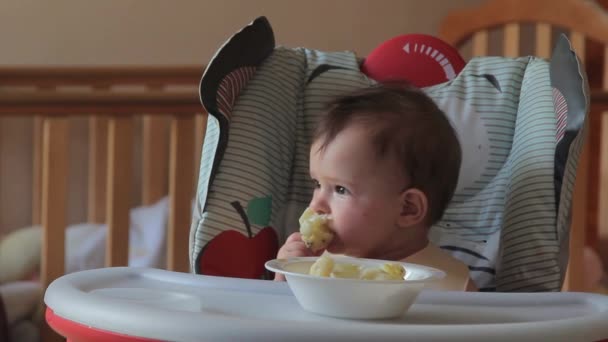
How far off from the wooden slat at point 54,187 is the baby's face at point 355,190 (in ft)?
2.22

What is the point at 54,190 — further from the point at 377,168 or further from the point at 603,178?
the point at 603,178

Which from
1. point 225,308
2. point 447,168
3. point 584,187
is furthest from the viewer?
point 584,187

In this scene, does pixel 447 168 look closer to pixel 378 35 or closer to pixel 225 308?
pixel 225 308

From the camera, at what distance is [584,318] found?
737 millimetres

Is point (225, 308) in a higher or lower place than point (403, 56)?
lower

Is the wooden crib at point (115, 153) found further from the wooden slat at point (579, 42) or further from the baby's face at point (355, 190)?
the baby's face at point (355, 190)

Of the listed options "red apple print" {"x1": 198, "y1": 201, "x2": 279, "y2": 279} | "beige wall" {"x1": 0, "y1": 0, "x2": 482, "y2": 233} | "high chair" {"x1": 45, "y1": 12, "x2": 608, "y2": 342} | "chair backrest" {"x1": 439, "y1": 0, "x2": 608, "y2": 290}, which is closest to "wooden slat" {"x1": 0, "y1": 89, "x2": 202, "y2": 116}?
"high chair" {"x1": 45, "y1": 12, "x2": 608, "y2": 342}

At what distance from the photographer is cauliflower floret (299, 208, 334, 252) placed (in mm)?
973

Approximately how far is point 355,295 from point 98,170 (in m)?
1.54

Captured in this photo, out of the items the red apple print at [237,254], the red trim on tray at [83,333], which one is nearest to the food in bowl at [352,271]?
the red trim on tray at [83,333]

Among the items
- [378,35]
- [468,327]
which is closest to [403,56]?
[468,327]

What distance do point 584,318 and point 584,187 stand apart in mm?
846

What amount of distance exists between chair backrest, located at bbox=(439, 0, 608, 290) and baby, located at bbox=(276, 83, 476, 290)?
Answer: 94 cm

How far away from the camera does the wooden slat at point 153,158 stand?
7.20 feet
